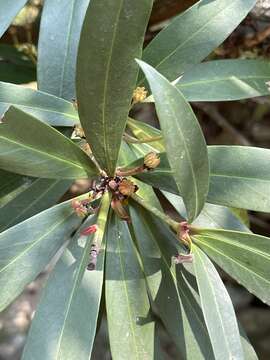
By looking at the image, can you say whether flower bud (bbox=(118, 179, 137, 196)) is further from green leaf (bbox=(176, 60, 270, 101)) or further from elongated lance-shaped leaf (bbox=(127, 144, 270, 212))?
green leaf (bbox=(176, 60, 270, 101))

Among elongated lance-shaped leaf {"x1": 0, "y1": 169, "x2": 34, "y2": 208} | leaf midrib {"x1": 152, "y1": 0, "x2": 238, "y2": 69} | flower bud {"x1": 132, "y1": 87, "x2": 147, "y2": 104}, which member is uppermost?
leaf midrib {"x1": 152, "y1": 0, "x2": 238, "y2": 69}

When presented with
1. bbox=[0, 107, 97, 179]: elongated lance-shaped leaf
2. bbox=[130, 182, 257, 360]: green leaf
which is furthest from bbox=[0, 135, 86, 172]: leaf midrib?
bbox=[130, 182, 257, 360]: green leaf

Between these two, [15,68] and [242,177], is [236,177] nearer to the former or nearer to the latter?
[242,177]

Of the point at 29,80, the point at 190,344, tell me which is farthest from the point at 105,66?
the point at 29,80

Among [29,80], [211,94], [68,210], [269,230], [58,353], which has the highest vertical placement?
[29,80]

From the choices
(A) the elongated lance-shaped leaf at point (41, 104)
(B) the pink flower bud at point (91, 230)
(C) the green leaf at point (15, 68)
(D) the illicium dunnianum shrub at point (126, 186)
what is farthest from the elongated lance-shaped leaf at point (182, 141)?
(C) the green leaf at point (15, 68)

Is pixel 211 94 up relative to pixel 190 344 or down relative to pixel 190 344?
up

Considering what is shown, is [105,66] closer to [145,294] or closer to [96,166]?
[96,166]
